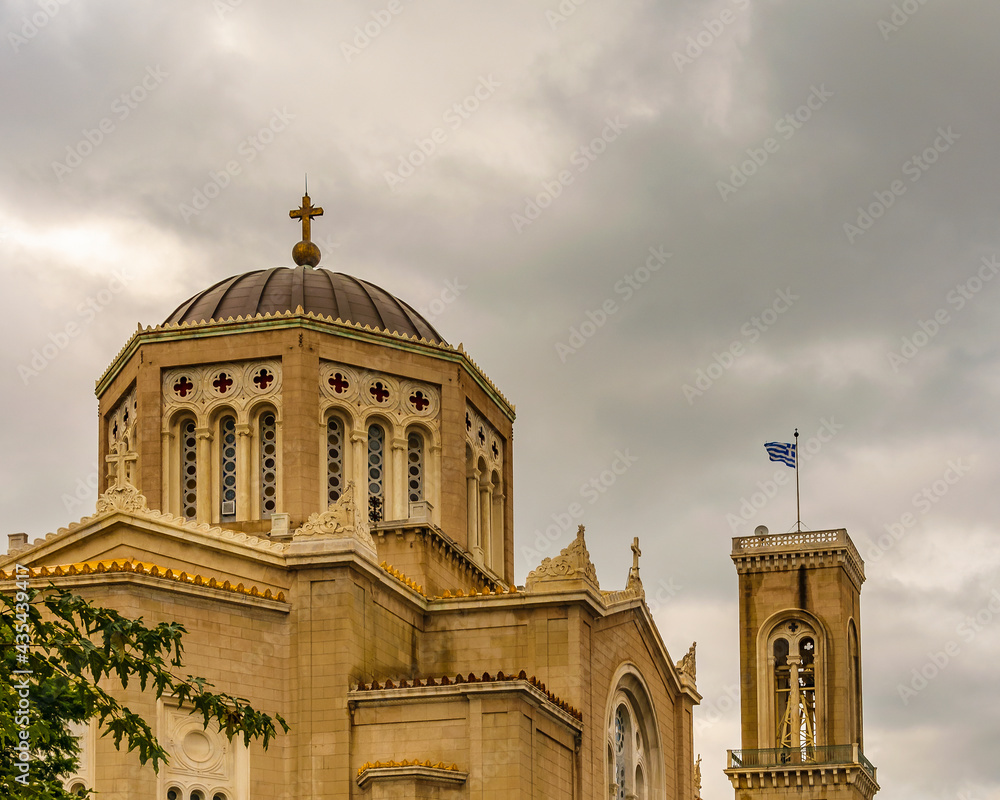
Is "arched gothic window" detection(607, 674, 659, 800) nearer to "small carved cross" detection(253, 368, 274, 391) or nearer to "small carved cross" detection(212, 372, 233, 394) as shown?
"small carved cross" detection(253, 368, 274, 391)

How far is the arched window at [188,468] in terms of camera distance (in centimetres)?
4323

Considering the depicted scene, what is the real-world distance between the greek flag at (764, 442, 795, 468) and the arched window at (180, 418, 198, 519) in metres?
37.2

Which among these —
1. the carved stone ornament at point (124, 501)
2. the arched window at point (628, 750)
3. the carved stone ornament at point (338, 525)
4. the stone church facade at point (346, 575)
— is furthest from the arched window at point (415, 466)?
the carved stone ornament at point (124, 501)

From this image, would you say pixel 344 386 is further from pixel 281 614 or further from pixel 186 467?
pixel 281 614

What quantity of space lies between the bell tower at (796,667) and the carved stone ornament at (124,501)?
156 feet

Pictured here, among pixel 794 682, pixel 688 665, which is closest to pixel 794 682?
pixel 794 682

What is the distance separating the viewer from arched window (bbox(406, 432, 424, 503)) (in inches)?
1741

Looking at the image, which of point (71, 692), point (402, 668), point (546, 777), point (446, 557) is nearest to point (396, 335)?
point (446, 557)

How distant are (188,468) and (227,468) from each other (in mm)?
950

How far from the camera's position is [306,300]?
148 feet

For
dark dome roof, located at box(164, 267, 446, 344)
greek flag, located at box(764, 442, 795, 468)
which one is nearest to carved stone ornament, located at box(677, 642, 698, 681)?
dark dome roof, located at box(164, 267, 446, 344)

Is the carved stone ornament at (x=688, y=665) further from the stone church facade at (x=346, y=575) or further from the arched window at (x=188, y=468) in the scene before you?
the arched window at (x=188, y=468)

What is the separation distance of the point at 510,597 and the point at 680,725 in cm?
824

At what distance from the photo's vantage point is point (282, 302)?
4494 centimetres
